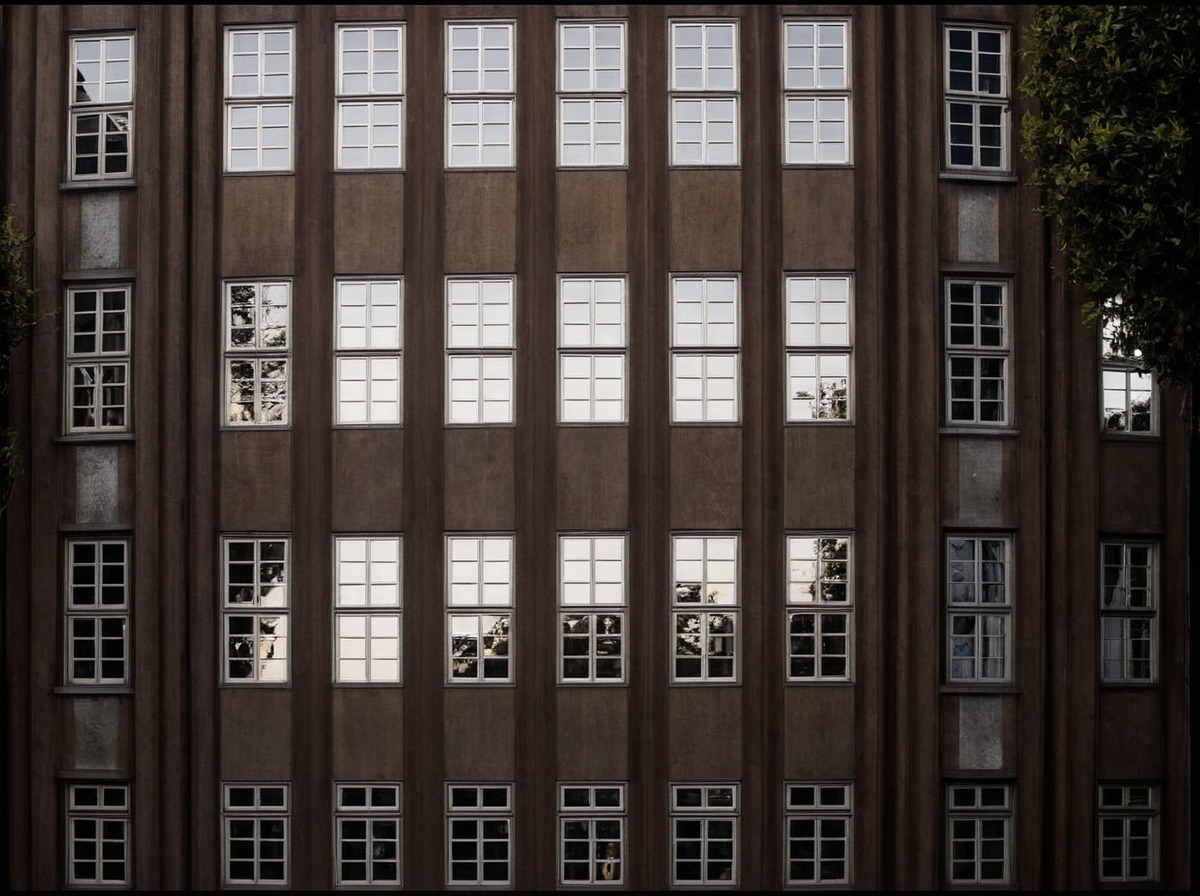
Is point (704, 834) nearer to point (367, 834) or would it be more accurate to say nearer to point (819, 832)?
point (819, 832)

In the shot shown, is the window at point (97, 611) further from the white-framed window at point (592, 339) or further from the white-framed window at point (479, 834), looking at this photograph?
the white-framed window at point (592, 339)

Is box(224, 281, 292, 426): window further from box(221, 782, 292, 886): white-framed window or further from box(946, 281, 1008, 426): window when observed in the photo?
box(946, 281, 1008, 426): window

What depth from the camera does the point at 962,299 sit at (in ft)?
53.3

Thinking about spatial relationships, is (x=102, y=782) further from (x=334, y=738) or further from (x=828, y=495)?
(x=828, y=495)

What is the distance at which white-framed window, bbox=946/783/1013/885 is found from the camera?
1590cm

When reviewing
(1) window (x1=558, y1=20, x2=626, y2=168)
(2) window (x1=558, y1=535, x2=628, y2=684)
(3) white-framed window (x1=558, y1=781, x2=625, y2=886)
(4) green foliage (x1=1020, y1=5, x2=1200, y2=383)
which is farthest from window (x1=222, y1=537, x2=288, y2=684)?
(4) green foliage (x1=1020, y1=5, x2=1200, y2=383)

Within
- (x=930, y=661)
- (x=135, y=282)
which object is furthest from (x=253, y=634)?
(x=930, y=661)

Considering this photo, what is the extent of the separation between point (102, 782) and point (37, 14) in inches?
438

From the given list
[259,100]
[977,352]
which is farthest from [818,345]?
[259,100]

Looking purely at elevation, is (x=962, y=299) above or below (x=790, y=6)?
below

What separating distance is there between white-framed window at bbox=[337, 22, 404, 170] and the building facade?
7cm

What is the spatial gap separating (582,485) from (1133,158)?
26.3 feet

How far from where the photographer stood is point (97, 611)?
16125 mm

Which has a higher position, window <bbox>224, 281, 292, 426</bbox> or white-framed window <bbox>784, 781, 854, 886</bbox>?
window <bbox>224, 281, 292, 426</bbox>
